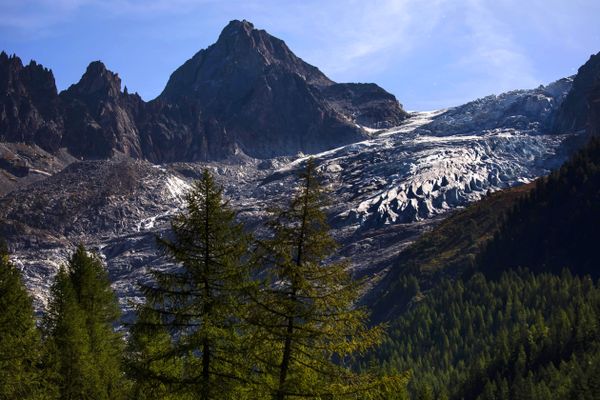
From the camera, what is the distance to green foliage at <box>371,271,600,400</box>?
349 ft

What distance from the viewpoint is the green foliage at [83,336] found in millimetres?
35219

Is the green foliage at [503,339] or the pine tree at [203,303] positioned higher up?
the pine tree at [203,303]

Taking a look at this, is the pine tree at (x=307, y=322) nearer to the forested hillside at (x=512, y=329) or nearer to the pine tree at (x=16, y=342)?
the pine tree at (x=16, y=342)

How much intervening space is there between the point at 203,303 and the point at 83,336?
16569 millimetres

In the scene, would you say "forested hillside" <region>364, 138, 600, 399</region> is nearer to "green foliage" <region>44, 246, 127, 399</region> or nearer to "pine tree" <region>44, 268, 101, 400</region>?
"green foliage" <region>44, 246, 127, 399</region>

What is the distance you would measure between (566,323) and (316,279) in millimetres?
111554

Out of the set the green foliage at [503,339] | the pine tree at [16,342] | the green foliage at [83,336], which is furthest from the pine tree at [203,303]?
the green foliage at [503,339]

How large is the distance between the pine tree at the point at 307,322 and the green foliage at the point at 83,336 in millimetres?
13412

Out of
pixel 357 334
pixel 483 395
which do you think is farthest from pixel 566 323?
pixel 357 334

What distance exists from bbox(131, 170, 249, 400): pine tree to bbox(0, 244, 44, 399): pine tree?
7246 mm

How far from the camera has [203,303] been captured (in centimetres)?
2230

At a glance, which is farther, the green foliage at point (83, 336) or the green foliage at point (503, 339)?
the green foliage at point (503, 339)

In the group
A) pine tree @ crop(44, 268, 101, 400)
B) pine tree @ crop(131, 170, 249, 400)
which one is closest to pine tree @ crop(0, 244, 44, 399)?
pine tree @ crop(44, 268, 101, 400)

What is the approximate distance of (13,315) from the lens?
94.6ft
